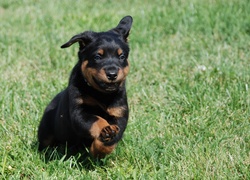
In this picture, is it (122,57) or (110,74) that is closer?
(110,74)

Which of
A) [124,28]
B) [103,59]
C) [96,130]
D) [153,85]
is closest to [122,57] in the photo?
[103,59]

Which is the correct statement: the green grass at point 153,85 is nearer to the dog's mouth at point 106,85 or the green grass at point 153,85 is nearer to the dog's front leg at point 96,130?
the dog's front leg at point 96,130

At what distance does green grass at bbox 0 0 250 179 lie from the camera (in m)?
4.86

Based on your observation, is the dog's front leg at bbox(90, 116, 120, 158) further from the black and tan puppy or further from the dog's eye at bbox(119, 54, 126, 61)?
the dog's eye at bbox(119, 54, 126, 61)

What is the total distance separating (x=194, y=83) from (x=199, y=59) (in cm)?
98

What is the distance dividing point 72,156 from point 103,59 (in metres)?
0.95

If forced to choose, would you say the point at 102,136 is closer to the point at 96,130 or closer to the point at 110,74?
the point at 96,130

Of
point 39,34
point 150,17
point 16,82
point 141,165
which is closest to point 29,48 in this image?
point 39,34

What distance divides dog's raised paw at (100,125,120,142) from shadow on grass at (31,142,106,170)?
487mm

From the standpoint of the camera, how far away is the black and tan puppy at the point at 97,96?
459 cm

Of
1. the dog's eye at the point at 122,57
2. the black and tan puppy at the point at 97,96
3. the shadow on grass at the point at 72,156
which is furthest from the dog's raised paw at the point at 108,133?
the dog's eye at the point at 122,57

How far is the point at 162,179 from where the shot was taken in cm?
452

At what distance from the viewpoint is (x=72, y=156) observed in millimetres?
5062

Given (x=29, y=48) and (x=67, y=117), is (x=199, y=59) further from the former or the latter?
(x=67, y=117)
